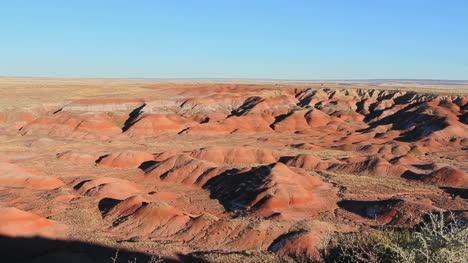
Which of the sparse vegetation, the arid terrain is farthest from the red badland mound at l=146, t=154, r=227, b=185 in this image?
the sparse vegetation

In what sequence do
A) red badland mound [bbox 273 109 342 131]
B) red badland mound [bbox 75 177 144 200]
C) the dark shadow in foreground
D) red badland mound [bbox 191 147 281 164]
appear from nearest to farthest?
1. the dark shadow in foreground
2. red badland mound [bbox 75 177 144 200]
3. red badland mound [bbox 191 147 281 164]
4. red badland mound [bbox 273 109 342 131]

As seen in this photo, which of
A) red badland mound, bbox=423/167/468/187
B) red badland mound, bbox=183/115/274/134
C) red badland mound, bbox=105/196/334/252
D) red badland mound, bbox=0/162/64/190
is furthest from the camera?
red badland mound, bbox=183/115/274/134

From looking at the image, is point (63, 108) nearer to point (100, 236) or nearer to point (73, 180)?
point (73, 180)

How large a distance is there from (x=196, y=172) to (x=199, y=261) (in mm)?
22804

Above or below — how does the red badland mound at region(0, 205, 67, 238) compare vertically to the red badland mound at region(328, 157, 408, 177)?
above

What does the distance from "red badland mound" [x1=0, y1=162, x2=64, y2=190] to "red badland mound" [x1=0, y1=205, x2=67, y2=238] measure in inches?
510

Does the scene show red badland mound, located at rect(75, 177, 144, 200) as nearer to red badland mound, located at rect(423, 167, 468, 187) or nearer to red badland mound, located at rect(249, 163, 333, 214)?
red badland mound, located at rect(249, 163, 333, 214)

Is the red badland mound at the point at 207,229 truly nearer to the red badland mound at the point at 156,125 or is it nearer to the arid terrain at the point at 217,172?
the arid terrain at the point at 217,172

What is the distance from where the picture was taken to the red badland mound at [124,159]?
51.2 metres

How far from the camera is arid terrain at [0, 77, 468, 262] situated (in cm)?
2466

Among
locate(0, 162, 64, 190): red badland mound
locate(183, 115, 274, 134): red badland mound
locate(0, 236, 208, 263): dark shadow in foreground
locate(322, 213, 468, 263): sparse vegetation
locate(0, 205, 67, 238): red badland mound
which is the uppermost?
locate(322, 213, 468, 263): sparse vegetation

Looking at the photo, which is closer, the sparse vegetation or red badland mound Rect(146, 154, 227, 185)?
the sparse vegetation

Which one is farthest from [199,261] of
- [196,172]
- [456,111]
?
[456,111]

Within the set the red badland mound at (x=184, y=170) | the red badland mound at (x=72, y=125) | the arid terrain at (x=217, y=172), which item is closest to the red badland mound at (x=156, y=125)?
the arid terrain at (x=217, y=172)
